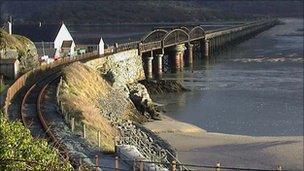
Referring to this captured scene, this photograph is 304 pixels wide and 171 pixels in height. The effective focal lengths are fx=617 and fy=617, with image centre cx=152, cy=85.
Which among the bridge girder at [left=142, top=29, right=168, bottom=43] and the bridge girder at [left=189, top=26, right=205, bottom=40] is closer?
the bridge girder at [left=142, top=29, right=168, bottom=43]

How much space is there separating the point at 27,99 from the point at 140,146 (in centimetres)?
625

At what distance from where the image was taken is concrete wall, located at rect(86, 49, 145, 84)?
48250 mm

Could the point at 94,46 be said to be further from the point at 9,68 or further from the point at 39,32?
the point at 9,68

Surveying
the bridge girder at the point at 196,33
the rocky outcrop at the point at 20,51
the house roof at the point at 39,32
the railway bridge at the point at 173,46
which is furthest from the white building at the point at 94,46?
the bridge girder at the point at 196,33

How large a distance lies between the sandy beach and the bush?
14.6m

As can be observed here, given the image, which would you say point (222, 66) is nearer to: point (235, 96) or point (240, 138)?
point (235, 96)

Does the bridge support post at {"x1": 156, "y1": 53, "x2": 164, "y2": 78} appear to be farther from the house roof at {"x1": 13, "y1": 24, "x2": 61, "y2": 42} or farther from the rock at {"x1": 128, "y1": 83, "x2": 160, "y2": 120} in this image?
the rock at {"x1": 128, "y1": 83, "x2": 160, "y2": 120}

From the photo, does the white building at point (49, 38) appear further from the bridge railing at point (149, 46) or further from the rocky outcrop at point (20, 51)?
the rocky outcrop at point (20, 51)

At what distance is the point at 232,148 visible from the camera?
2942 centimetres

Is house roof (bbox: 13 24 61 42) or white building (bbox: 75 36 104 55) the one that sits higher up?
house roof (bbox: 13 24 61 42)

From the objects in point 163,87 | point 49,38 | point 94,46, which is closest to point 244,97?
point 163,87

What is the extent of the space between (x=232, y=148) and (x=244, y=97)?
18334 millimetres

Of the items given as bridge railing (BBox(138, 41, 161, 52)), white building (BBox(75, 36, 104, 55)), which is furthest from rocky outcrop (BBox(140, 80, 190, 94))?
bridge railing (BBox(138, 41, 161, 52))

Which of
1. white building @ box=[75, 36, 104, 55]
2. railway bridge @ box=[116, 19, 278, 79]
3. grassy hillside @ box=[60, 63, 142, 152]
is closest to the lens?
grassy hillside @ box=[60, 63, 142, 152]
